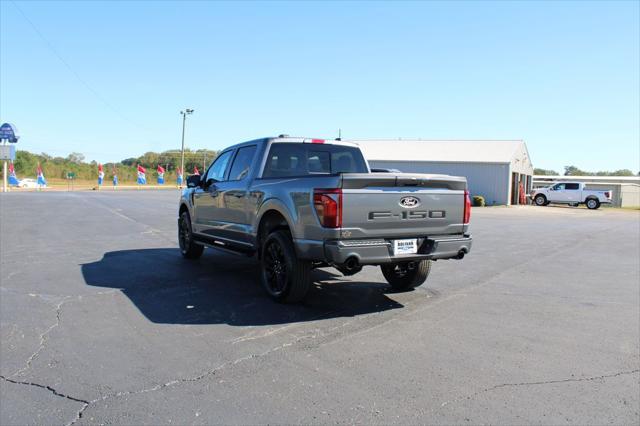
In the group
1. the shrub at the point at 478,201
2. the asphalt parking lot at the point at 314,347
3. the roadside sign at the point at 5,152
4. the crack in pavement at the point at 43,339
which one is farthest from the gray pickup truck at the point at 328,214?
the roadside sign at the point at 5,152

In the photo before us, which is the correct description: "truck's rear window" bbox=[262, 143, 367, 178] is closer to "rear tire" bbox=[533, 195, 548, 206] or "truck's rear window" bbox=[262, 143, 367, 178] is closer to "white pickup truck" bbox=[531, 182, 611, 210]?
"white pickup truck" bbox=[531, 182, 611, 210]

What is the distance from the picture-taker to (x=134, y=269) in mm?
8141

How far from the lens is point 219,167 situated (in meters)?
8.26

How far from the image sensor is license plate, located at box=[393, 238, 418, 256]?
18.1 ft

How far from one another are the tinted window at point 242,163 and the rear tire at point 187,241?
1910 mm

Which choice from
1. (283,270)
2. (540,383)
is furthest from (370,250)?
(540,383)

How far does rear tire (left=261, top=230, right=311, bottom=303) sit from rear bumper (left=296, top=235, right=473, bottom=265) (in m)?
0.24

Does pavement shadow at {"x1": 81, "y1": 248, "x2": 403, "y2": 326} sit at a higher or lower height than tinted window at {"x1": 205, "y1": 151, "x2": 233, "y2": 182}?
lower

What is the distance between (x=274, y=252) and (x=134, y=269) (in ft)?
10.3

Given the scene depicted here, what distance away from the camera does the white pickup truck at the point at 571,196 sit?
38188mm

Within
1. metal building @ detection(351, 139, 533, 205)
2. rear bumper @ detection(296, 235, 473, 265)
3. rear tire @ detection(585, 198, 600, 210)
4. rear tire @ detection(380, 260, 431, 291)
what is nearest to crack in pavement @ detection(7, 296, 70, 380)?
rear bumper @ detection(296, 235, 473, 265)

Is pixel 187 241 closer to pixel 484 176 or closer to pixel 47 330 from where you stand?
pixel 47 330

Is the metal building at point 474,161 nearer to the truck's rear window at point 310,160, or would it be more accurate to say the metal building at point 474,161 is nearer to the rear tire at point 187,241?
the rear tire at point 187,241

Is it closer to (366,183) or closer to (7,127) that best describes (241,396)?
(366,183)
